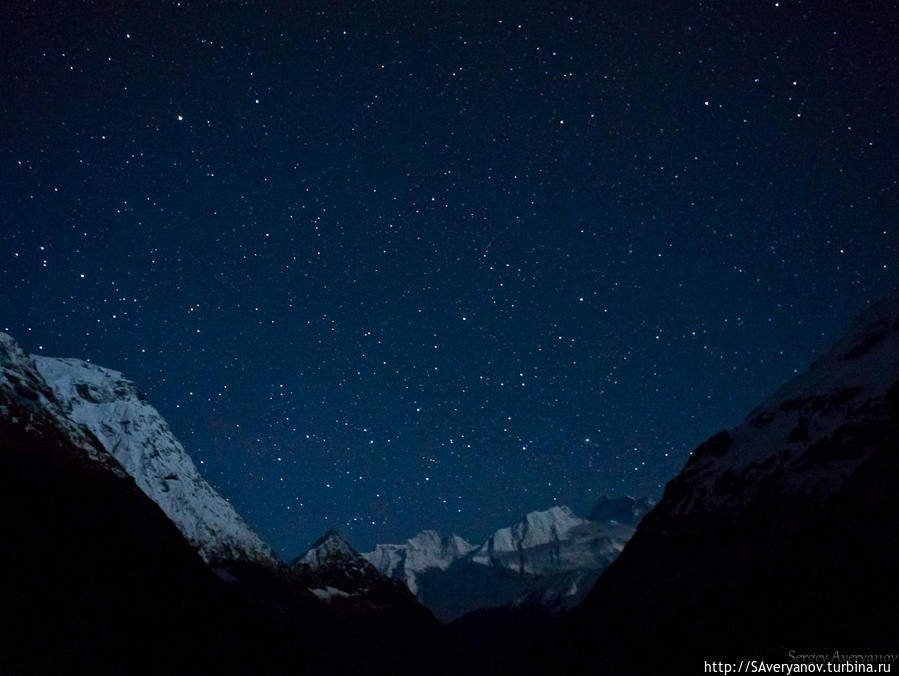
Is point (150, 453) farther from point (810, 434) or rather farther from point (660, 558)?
point (810, 434)

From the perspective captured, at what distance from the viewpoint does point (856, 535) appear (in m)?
42.7

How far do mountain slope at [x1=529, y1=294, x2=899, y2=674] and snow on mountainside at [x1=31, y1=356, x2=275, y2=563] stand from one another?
10336 centimetres

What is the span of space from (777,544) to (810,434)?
60.1 ft

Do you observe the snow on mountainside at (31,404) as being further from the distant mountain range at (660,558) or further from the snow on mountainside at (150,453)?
the snow on mountainside at (150,453)

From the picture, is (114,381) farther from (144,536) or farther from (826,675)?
(826,675)

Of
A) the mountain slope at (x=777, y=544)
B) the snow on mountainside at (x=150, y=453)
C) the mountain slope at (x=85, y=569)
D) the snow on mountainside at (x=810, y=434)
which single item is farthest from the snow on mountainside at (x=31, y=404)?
the snow on mountainside at (x=810, y=434)

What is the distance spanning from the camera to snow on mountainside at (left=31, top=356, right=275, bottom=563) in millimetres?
143375

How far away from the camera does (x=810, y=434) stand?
66938 mm

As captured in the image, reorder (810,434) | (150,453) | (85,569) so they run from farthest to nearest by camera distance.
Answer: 1. (150,453)
2. (810,434)
3. (85,569)

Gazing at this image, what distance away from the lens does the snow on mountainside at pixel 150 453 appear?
470 ft

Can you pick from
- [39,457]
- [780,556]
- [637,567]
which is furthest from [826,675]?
[39,457]

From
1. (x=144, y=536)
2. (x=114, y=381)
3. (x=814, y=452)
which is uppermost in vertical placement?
(x=114, y=381)

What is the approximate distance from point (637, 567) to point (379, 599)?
5653 inches

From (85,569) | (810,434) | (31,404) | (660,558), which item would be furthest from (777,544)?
(31,404)
